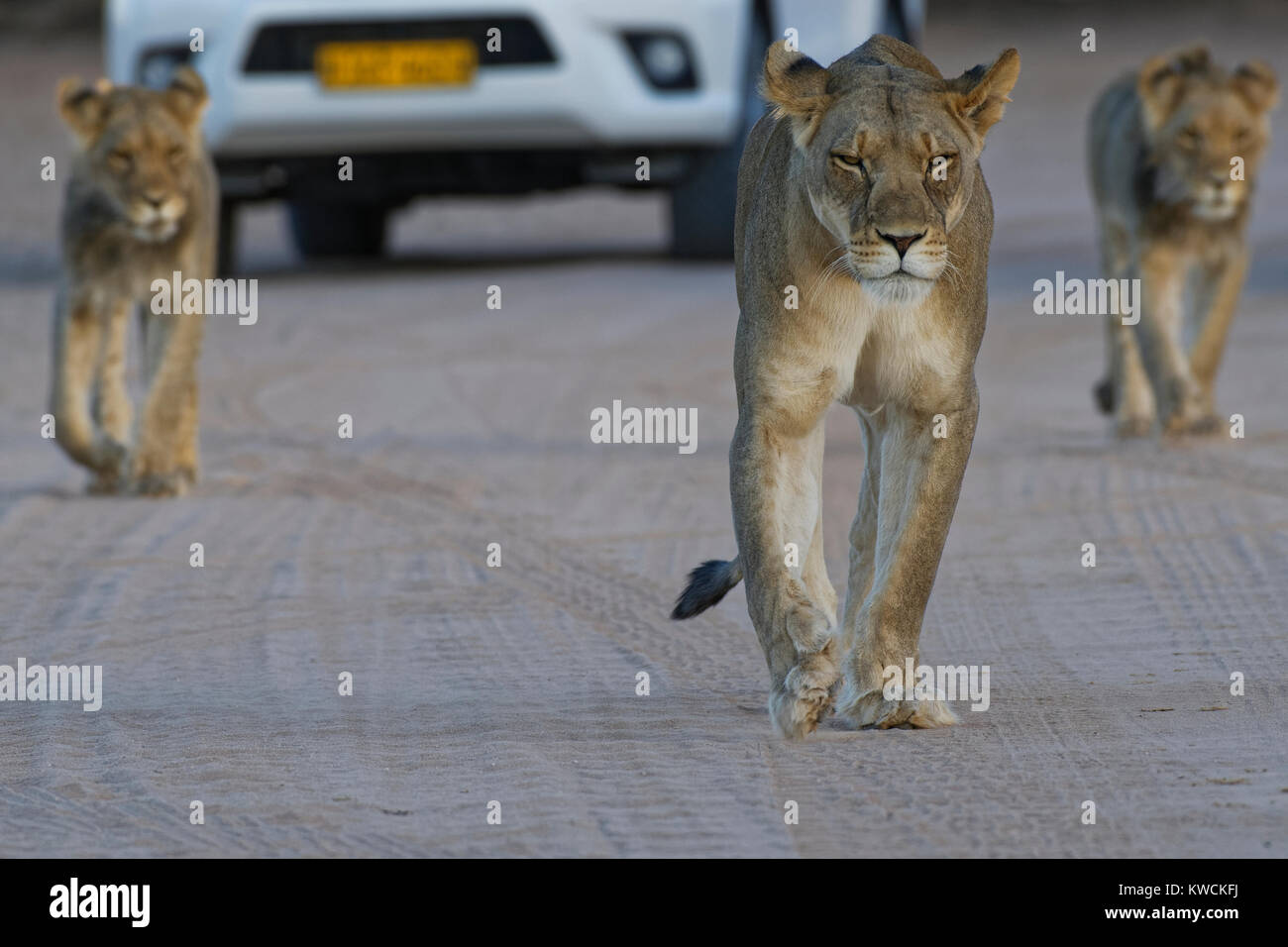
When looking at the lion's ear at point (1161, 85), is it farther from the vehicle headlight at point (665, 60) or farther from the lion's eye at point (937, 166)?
the lion's eye at point (937, 166)

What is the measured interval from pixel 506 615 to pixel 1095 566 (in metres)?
1.49

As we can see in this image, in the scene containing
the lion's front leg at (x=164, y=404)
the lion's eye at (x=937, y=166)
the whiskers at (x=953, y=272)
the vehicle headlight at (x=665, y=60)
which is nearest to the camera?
the lion's eye at (x=937, y=166)

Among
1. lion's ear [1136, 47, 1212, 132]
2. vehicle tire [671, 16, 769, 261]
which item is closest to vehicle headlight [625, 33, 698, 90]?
vehicle tire [671, 16, 769, 261]

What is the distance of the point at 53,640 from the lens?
17.9ft

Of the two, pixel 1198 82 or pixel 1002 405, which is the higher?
pixel 1198 82

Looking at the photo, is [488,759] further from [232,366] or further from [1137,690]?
[232,366]

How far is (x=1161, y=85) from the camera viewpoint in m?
8.32

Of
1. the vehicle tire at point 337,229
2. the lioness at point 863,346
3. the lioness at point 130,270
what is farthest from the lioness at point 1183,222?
the vehicle tire at point 337,229

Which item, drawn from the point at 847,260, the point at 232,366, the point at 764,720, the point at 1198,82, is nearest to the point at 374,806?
the point at 764,720

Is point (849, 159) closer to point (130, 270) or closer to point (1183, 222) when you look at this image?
point (130, 270)

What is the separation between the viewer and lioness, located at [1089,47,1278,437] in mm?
8070

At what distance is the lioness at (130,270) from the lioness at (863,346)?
3286 millimetres

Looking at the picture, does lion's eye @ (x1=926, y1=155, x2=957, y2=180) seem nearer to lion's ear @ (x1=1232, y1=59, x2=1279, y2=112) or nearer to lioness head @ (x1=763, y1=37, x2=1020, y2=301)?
lioness head @ (x1=763, y1=37, x2=1020, y2=301)

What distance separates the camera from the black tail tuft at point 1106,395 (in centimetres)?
867
